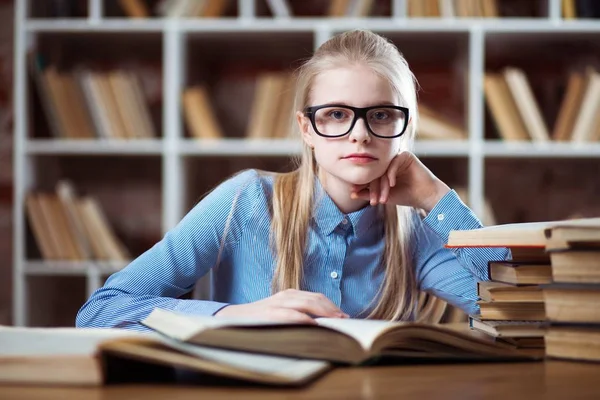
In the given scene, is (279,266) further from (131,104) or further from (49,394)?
(131,104)

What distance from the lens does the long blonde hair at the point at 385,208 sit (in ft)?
4.64

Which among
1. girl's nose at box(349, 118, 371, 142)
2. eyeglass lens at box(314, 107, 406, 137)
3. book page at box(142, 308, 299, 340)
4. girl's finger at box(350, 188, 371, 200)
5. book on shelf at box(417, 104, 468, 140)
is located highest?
book on shelf at box(417, 104, 468, 140)

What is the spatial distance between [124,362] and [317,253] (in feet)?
2.56

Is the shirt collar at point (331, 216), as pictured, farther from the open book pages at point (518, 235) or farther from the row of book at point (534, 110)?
the row of book at point (534, 110)

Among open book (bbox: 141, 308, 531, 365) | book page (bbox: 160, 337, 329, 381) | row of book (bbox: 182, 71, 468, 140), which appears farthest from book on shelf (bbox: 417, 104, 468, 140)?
book page (bbox: 160, 337, 329, 381)

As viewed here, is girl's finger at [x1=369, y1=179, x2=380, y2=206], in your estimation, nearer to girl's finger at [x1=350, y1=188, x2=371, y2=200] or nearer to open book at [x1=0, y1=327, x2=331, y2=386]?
girl's finger at [x1=350, y1=188, x2=371, y2=200]

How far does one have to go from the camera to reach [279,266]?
1422 mm

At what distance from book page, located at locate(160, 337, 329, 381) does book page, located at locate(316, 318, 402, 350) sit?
0.04 m

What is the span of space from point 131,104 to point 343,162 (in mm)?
1536

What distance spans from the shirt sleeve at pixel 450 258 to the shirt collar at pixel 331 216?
13cm

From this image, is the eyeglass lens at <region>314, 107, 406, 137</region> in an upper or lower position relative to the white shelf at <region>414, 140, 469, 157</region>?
lower

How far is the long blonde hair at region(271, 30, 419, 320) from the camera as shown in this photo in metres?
1.41

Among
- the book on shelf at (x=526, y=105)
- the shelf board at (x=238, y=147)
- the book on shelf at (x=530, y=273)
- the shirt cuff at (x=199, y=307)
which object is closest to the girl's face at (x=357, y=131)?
the shirt cuff at (x=199, y=307)

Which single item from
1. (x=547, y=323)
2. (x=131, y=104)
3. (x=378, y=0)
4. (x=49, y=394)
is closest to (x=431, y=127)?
(x=378, y=0)
